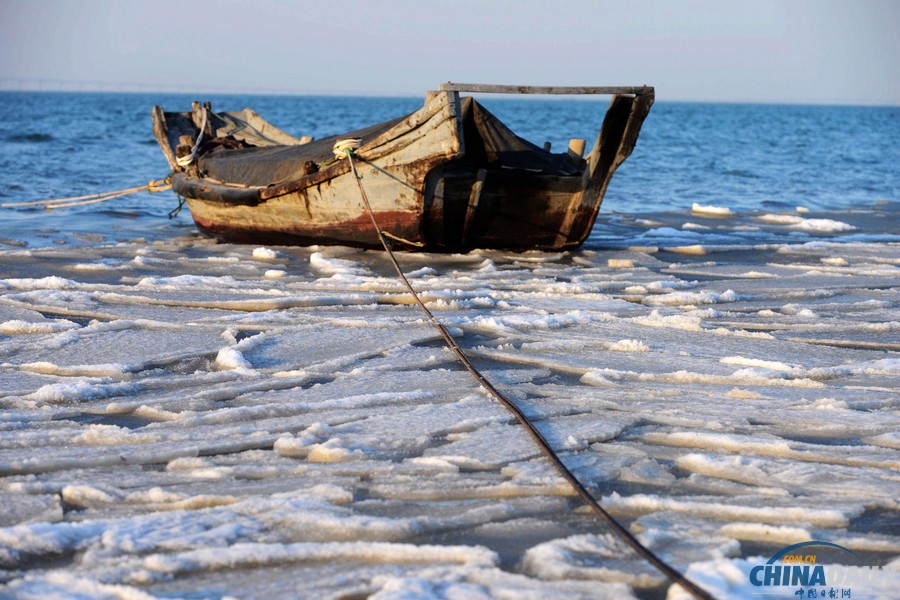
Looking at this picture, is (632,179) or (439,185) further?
(632,179)

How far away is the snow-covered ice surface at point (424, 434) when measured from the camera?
2633 millimetres

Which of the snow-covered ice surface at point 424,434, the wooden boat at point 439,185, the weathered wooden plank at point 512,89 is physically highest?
the weathered wooden plank at point 512,89

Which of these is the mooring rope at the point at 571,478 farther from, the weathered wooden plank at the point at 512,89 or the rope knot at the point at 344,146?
the rope knot at the point at 344,146

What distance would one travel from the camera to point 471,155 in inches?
316

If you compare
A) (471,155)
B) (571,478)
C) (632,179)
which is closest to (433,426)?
(571,478)

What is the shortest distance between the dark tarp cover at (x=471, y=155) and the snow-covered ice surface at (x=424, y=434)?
1.54 m

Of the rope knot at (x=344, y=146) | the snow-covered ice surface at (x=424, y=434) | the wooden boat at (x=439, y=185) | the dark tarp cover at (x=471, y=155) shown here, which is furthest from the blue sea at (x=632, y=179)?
the snow-covered ice surface at (x=424, y=434)

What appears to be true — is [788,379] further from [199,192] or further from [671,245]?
[199,192]

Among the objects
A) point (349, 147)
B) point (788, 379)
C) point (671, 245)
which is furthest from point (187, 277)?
point (671, 245)

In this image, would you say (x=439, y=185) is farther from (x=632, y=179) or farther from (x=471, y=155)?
(x=632, y=179)

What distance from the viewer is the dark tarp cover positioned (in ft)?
26.1

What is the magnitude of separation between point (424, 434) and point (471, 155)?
475cm

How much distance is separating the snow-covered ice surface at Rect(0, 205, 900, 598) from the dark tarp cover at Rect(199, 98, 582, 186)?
154 cm

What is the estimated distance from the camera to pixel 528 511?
298 centimetres
